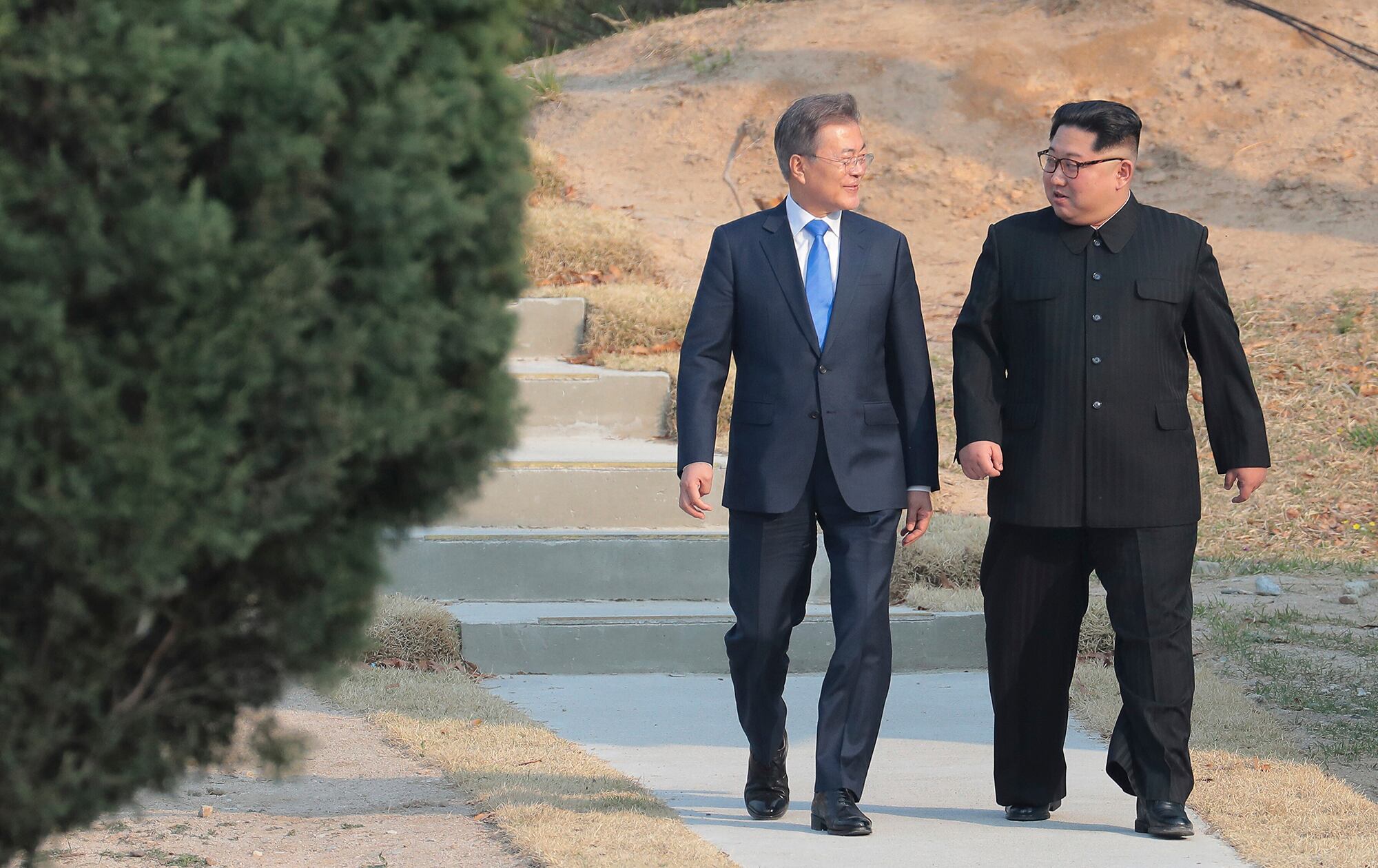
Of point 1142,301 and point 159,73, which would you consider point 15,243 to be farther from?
point 1142,301

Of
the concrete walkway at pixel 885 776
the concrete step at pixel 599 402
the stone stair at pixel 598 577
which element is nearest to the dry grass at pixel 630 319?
the concrete step at pixel 599 402

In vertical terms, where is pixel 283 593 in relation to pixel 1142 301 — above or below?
below

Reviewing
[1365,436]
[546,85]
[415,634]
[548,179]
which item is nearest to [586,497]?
[415,634]

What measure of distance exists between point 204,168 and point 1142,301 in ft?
8.85

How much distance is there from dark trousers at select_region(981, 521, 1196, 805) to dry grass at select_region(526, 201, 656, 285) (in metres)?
5.82

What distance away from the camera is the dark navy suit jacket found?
4094mm

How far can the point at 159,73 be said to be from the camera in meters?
2.00

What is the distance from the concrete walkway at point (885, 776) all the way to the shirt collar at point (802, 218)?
62.2 inches

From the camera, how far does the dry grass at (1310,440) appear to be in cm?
820

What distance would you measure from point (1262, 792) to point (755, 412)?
69.8 inches

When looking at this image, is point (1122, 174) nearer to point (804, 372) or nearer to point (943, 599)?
point (804, 372)

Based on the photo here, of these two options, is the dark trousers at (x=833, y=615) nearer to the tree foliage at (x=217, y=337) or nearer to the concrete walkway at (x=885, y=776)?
the concrete walkway at (x=885, y=776)

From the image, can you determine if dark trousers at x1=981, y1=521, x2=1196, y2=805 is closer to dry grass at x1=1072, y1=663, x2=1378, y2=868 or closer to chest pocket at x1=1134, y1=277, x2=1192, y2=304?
dry grass at x1=1072, y1=663, x2=1378, y2=868

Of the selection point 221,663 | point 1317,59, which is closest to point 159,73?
point 221,663
